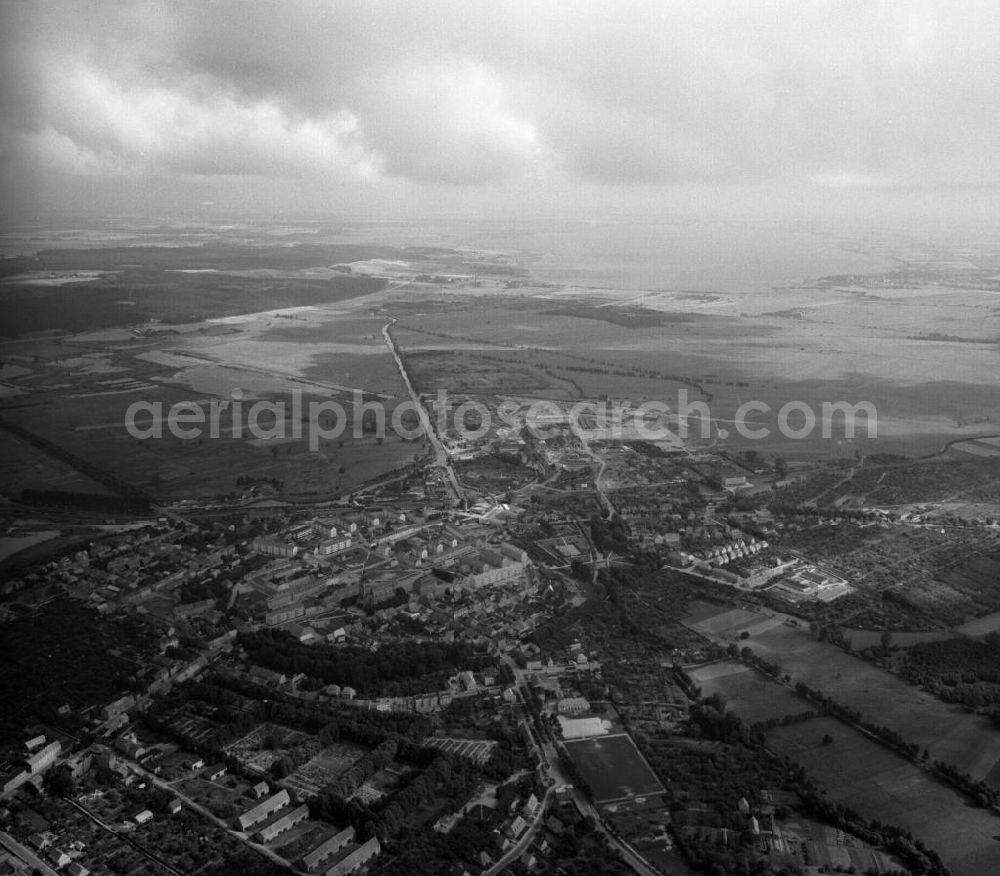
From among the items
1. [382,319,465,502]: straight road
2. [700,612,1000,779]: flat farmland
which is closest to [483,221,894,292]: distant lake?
[382,319,465,502]: straight road

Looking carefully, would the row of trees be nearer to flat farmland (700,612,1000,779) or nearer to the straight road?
flat farmland (700,612,1000,779)

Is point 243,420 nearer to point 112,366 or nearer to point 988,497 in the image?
point 112,366

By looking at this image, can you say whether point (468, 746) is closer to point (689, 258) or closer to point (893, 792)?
point (893, 792)

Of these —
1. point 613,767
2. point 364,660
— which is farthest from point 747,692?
point 364,660

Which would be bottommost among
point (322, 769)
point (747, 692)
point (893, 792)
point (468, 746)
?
point (322, 769)

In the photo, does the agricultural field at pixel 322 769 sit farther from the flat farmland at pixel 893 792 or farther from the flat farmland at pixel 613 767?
the flat farmland at pixel 893 792

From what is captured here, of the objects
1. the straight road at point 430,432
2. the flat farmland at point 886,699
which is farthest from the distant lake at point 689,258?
the flat farmland at point 886,699

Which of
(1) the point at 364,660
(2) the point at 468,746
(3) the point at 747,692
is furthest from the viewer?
(1) the point at 364,660
